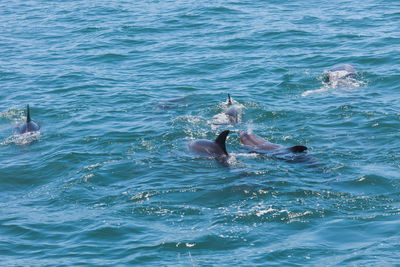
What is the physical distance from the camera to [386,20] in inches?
1102

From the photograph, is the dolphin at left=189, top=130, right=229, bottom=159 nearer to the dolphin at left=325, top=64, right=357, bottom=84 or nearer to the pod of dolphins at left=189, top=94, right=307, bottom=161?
the pod of dolphins at left=189, top=94, right=307, bottom=161

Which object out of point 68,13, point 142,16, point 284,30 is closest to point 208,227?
point 284,30

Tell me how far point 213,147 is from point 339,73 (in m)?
7.40

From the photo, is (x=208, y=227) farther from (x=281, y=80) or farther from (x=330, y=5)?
(x=330, y=5)

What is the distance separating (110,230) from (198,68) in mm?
12291

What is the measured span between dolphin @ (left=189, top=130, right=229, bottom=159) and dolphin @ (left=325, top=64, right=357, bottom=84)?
6820 mm

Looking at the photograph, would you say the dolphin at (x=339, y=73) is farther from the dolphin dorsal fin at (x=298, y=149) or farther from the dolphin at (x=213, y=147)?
the dolphin at (x=213, y=147)

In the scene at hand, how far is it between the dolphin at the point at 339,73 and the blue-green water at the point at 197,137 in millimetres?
409

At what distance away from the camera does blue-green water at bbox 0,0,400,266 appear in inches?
452

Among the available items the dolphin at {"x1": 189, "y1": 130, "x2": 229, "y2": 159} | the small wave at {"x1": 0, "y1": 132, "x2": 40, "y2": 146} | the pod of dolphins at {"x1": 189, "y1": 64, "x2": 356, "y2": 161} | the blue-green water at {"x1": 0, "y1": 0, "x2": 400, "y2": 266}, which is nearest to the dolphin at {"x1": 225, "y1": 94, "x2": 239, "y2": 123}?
the blue-green water at {"x1": 0, "y1": 0, "x2": 400, "y2": 266}

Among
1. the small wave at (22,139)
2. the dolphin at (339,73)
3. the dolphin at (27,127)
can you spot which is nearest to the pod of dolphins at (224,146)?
the small wave at (22,139)

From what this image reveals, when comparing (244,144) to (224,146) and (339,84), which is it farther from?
(339,84)

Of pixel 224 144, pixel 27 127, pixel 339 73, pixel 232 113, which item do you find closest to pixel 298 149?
pixel 224 144

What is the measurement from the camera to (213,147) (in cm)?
1522
